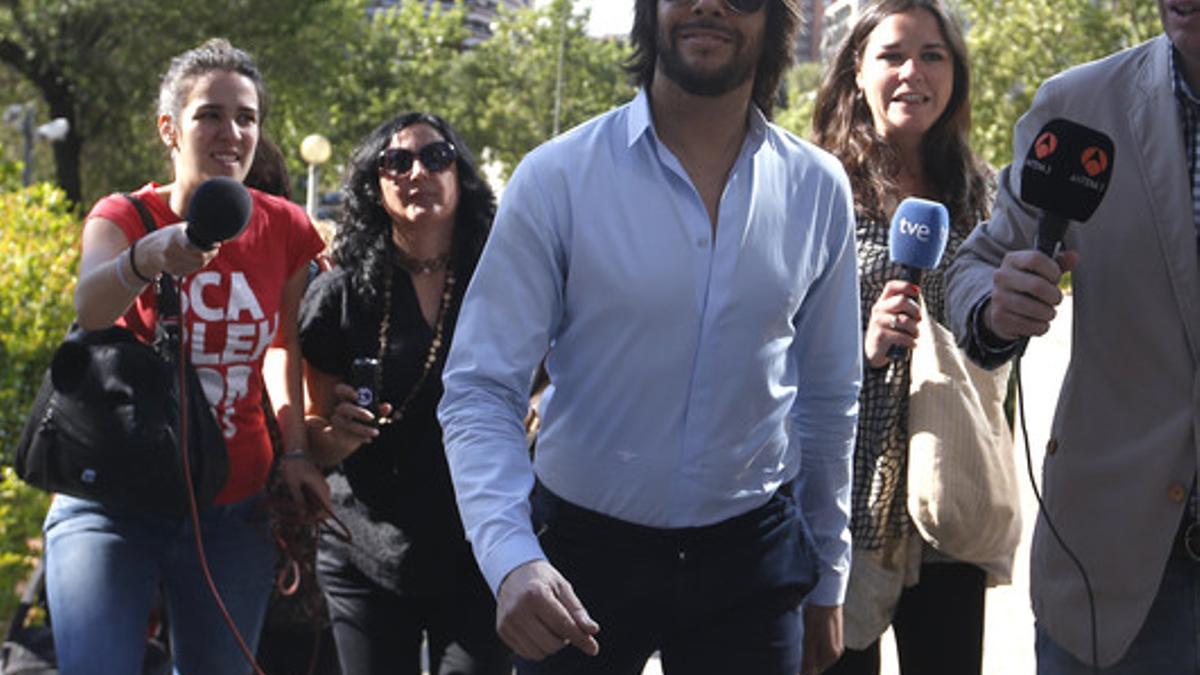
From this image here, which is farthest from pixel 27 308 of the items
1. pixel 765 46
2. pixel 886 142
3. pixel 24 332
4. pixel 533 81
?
pixel 533 81

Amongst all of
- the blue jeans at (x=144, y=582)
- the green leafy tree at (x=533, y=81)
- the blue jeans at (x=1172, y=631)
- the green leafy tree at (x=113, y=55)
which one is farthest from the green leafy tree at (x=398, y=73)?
the blue jeans at (x=1172, y=631)

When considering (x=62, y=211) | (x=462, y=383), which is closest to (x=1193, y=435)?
(x=462, y=383)

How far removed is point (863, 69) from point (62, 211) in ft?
24.1

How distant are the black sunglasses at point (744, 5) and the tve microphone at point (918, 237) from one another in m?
0.91

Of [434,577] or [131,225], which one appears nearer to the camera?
[131,225]

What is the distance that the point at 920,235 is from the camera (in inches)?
156

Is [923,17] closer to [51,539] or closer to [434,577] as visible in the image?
[434,577]

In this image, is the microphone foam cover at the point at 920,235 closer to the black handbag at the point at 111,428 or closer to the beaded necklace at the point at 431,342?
the beaded necklace at the point at 431,342

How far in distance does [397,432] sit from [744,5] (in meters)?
1.83

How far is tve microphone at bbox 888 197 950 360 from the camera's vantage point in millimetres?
3963

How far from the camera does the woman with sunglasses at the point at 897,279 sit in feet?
13.7

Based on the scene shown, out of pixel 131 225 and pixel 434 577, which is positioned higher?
pixel 131 225

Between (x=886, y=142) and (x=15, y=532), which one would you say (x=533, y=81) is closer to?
(x=15, y=532)

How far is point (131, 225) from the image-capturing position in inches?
162
